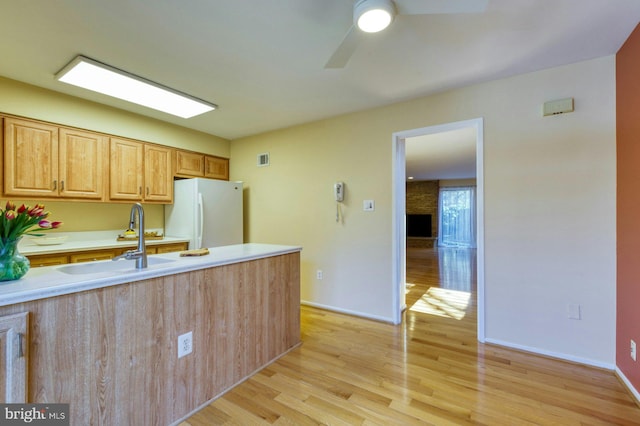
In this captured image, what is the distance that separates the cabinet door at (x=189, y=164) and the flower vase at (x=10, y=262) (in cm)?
269

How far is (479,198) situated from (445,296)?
2.00 meters

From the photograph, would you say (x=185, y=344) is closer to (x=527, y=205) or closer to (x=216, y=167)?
(x=527, y=205)

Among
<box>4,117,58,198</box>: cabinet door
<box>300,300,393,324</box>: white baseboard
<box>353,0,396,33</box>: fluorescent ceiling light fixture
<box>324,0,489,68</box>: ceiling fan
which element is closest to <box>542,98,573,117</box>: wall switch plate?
<box>324,0,489,68</box>: ceiling fan

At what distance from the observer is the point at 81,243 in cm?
296

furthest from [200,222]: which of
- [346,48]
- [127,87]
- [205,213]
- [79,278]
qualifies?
[346,48]

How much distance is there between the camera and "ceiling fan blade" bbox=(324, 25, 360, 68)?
1.44 metres

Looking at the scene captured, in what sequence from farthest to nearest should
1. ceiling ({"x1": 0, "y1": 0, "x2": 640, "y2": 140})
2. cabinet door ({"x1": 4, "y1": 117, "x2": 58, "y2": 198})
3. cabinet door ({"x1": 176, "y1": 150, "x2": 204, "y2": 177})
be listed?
cabinet door ({"x1": 176, "y1": 150, "x2": 204, "y2": 177}), cabinet door ({"x1": 4, "y1": 117, "x2": 58, "y2": 198}), ceiling ({"x1": 0, "y1": 0, "x2": 640, "y2": 140})

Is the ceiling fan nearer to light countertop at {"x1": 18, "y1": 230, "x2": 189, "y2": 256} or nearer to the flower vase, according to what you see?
the flower vase

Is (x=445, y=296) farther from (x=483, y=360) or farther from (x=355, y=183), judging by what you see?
(x=355, y=183)

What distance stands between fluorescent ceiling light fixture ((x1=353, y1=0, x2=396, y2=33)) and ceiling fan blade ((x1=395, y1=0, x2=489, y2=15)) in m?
0.05

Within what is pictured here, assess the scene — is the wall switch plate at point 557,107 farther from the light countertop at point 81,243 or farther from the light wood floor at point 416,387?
the light countertop at point 81,243

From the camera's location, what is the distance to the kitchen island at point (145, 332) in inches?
45.8

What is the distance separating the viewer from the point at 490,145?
2510mm

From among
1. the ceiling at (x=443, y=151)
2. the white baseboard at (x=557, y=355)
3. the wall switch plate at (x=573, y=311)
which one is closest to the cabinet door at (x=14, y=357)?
the white baseboard at (x=557, y=355)
